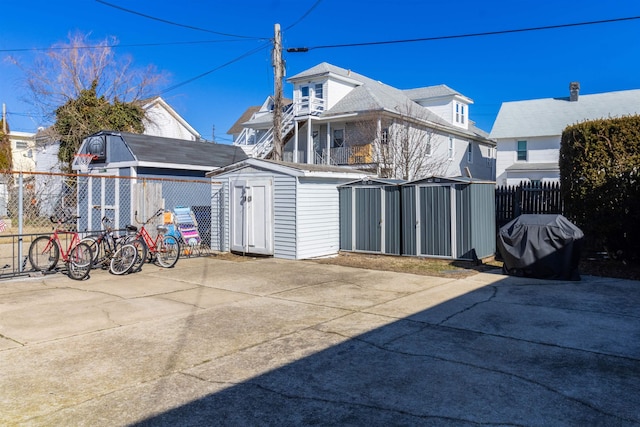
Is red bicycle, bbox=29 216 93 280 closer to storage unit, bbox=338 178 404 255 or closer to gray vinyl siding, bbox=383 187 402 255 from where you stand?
storage unit, bbox=338 178 404 255

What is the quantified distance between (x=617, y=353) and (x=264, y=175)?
29.7ft

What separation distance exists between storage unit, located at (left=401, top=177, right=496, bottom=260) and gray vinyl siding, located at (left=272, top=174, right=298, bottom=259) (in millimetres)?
2686

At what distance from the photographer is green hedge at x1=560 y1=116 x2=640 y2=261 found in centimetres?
1001

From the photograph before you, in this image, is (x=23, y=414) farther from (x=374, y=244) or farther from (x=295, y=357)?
(x=374, y=244)

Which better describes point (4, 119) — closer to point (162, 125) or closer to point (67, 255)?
point (162, 125)

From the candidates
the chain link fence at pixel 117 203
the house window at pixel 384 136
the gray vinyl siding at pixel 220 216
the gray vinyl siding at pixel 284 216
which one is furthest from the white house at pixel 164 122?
the gray vinyl siding at pixel 284 216

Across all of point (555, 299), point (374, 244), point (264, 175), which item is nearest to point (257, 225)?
point (264, 175)

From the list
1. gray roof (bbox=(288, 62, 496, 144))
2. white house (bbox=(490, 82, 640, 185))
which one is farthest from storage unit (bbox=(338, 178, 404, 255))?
white house (bbox=(490, 82, 640, 185))

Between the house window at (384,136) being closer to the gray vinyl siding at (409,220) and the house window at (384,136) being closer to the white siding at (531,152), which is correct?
the white siding at (531,152)

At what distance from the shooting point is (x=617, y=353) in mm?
4934

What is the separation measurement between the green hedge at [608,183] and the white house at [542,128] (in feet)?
55.3

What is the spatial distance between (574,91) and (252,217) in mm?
24520

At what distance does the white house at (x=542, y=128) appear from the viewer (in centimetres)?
2670

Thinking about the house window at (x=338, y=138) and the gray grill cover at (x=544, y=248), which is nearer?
the gray grill cover at (x=544, y=248)
